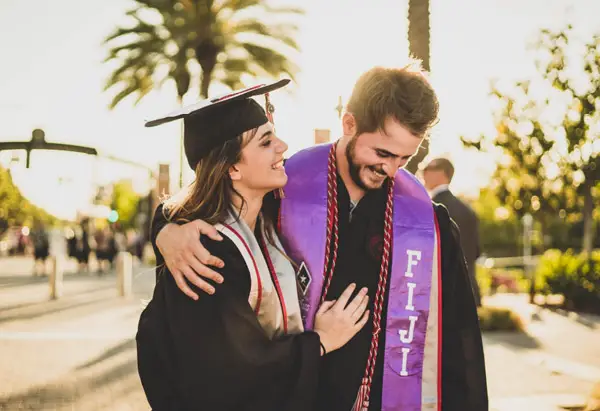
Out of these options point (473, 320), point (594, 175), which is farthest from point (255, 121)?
point (594, 175)

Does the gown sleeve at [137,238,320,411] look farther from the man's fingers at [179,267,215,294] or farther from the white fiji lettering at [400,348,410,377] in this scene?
the white fiji lettering at [400,348,410,377]

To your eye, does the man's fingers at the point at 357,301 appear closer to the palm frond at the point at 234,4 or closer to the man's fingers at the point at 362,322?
the man's fingers at the point at 362,322

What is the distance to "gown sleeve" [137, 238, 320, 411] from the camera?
196 centimetres

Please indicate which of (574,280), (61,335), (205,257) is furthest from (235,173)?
(574,280)

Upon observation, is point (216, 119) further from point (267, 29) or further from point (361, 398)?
point (267, 29)

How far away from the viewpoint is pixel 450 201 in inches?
274

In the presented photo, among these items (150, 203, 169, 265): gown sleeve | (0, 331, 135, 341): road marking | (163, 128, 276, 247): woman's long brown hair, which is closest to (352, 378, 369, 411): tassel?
(163, 128, 276, 247): woman's long brown hair

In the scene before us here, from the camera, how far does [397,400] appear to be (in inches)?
96.4

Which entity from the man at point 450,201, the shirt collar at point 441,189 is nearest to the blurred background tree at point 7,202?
the man at point 450,201

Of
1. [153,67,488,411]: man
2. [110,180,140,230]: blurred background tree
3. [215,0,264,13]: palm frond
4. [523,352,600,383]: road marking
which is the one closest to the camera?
[153,67,488,411]: man

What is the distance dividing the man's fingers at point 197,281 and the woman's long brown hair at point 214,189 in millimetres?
202

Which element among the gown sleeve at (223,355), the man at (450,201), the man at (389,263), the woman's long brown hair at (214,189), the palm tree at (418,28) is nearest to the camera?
the gown sleeve at (223,355)

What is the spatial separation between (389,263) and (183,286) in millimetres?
758

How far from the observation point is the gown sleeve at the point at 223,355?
1965mm
